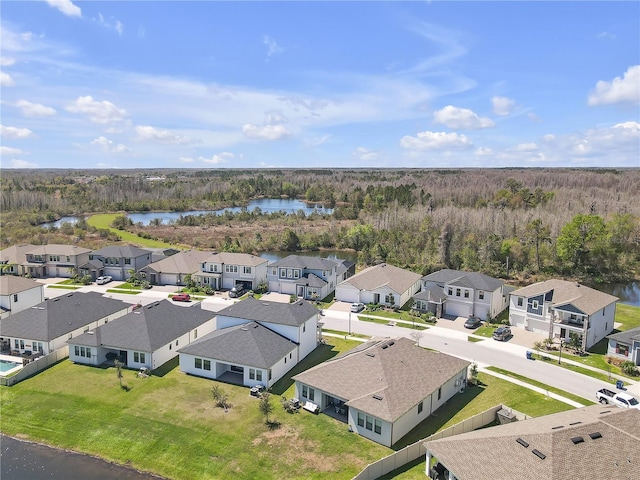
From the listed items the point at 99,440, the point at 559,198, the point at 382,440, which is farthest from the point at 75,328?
the point at 559,198

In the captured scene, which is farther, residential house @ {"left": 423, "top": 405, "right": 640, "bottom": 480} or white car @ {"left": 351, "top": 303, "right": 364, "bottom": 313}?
white car @ {"left": 351, "top": 303, "right": 364, "bottom": 313}

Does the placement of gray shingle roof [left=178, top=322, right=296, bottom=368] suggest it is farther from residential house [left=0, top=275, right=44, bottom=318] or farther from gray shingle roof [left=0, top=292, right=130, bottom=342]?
residential house [left=0, top=275, right=44, bottom=318]

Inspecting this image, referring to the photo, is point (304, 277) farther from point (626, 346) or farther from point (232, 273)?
point (626, 346)

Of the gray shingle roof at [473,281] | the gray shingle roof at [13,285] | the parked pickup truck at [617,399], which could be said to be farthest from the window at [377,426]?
the gray shingle roof at [13,285]

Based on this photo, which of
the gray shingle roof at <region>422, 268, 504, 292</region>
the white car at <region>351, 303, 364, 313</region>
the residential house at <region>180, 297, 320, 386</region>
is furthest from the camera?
the white car at <region>351, 303, 364, 313</region>

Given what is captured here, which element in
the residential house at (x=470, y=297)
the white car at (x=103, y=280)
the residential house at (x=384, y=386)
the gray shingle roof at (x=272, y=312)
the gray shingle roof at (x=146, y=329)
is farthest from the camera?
the white car at (x=103, y=280)

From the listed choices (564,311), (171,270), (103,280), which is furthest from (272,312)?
(103,280)

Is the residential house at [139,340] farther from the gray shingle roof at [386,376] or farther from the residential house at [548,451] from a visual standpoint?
the residential house at [548,451]

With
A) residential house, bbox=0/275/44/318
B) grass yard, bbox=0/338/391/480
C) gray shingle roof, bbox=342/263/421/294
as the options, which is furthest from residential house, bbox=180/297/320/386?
residential house, bbox=0/275/44/318
